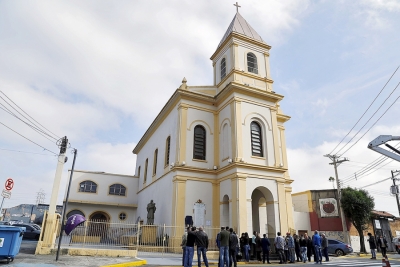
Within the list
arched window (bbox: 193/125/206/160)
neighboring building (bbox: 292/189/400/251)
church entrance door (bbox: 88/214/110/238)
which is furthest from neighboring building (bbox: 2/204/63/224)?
neighboring building (bbox: 292/189/400/251)

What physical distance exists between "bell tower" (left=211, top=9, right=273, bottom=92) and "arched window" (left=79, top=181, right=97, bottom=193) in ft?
57.5

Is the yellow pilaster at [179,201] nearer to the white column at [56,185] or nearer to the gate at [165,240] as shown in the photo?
the gate at [165,240]

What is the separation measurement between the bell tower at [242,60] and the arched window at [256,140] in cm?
286

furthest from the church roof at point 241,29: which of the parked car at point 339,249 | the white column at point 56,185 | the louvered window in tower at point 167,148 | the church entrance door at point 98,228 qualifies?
the parked car at point 339,249

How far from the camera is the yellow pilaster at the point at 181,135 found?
66.6 ft

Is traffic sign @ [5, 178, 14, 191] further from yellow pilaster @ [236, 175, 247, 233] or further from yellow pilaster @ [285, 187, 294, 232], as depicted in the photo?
yellow pilaster @ [285, 187, 294, 232]

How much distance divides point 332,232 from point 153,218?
1747cm

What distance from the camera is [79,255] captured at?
1345 centimetres

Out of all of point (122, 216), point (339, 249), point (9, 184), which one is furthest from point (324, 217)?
point (9, 184)

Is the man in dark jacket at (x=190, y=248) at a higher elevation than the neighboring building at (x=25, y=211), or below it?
below

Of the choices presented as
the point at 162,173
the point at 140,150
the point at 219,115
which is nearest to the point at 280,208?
the point at 219,115

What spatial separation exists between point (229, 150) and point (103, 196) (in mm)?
17970

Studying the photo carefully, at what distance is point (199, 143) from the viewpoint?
2150 cm

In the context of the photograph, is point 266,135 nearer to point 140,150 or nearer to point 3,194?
point 3,194
